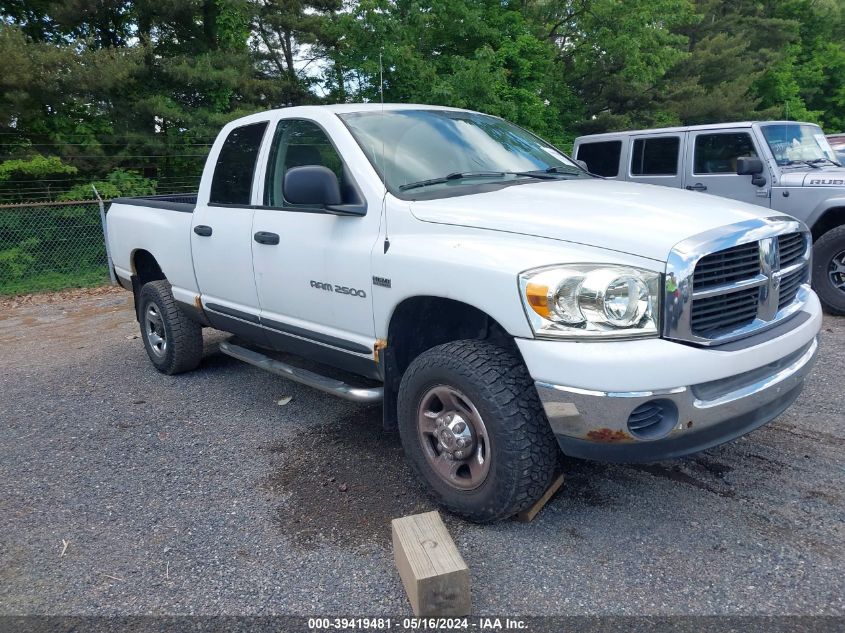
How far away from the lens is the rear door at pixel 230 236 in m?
4.43

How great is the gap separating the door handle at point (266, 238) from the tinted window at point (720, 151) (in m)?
5.84

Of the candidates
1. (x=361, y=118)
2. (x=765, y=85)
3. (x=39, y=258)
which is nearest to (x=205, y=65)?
(x=39, y=258)

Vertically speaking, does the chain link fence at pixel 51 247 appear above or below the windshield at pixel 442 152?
→ below

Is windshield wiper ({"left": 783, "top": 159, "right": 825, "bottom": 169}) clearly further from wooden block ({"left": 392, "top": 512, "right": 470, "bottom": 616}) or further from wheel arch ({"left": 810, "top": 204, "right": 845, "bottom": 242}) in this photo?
wooden block ({"left": 392, "top": 512, "right": 470, "bottom": 616})

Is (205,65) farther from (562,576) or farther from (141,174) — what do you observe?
(562,576)

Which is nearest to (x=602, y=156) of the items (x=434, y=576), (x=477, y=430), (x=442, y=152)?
(x=442, y=152)

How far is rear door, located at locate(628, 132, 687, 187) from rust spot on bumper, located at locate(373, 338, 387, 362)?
19.3ft

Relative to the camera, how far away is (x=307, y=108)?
4.20m

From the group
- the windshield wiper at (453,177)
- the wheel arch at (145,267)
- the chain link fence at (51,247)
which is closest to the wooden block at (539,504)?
the windshield wiper at (453,177)

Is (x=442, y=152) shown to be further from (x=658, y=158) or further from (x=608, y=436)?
(x=658, y=158)

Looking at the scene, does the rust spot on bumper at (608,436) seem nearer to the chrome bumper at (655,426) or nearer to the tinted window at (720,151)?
the chrome bumper at (655,426)

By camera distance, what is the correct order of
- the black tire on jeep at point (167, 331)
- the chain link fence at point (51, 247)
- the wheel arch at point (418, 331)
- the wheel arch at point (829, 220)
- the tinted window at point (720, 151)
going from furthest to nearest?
the chain link fence at point (51, 247) < the tinted window at point (720, 151) < the wheel arch at point (829, 220) < the black tire on jeep at point (167, 331) < the wheel arch at point (418, 331)

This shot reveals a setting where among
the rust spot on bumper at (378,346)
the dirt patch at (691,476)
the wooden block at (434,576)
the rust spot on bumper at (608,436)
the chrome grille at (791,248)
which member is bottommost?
the dirt patch at (691,476)

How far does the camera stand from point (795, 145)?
25.0 feet
